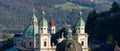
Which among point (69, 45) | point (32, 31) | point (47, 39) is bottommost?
point (69, 45)

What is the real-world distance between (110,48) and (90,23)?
33749 millimetres

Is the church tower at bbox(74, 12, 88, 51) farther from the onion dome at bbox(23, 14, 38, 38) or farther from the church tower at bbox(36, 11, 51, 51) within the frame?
the onion dome at bbox(23, 14, 38, 38)

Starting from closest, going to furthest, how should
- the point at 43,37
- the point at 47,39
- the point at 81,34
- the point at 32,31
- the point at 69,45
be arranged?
the point at 69,45 → the point at 43,37 → the point at 47,39 → the point at 81,34 → the point at 32,31

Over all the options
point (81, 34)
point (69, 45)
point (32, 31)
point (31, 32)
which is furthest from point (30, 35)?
point (69, 45)

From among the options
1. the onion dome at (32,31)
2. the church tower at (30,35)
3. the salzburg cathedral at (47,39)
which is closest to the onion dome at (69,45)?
the salzburg cathedral at (47,39)

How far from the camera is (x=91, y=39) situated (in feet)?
373

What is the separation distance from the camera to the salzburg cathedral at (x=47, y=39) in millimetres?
91812

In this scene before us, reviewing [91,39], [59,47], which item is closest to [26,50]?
[59,47]

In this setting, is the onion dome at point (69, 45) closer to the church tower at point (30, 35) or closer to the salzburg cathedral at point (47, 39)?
the salzburg cathedral at point (47, 39)

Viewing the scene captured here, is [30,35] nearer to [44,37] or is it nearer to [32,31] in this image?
Answer: [32,31]

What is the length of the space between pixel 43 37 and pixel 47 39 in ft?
2.19

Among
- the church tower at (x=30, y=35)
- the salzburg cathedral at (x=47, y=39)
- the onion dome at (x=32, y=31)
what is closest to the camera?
the salzburg cathedral at (x=47, y=39)

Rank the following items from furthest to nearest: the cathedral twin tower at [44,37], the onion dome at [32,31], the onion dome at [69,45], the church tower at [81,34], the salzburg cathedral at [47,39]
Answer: the onion dome at [32,31] < the church tower at [81,34] < the cathedral twin tower at [44,37] < the salzburg cathedral at [47,39] < the onion dome at [69,45]

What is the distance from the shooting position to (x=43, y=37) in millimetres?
95688
